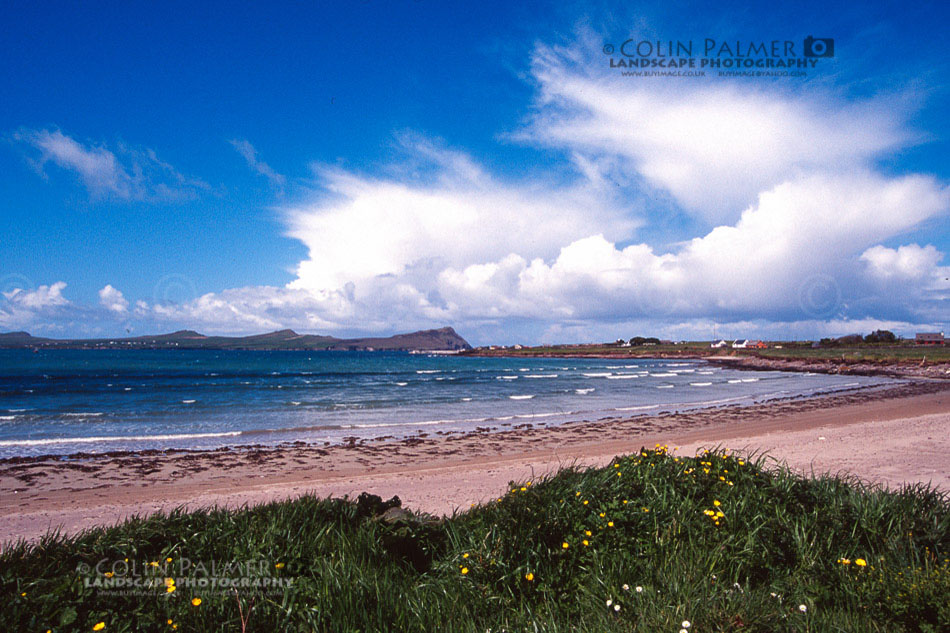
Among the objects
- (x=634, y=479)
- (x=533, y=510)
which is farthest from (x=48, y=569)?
(x=634, y=479)

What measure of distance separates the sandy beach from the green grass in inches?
72.9

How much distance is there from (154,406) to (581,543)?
31.5 metres

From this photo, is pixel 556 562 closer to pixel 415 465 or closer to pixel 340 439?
pixel 415 465

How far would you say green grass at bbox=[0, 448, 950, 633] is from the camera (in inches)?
120

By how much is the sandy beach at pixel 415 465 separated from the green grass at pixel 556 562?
1.85 m

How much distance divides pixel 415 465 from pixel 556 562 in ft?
35.7

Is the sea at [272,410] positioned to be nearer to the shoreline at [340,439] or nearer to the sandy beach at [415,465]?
the shoreline at [340,439]

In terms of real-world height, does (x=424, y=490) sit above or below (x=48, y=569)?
below

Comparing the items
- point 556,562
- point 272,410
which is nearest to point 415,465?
point 556,562

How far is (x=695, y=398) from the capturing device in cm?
3566

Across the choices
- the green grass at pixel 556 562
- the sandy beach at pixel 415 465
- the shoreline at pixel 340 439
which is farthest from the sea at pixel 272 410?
the green grass at pixel 556 562

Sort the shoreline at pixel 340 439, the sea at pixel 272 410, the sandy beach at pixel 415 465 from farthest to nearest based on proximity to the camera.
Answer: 1. the sea at pixel 272 410
2. the shoreline at pixel 340 439
3. the sandy beach at pixel 415 465

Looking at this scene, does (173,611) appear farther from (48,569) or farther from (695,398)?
(695,398)

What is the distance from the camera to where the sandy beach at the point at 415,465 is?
9984 millimetres
